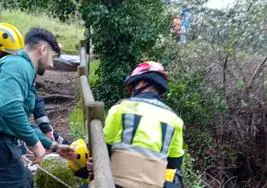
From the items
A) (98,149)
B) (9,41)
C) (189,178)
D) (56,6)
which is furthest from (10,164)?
(56,6)

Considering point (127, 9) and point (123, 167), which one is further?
point (127, 9)

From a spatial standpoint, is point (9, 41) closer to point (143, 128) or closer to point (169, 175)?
point (143, 128)

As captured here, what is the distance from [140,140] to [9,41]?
1.24 metres

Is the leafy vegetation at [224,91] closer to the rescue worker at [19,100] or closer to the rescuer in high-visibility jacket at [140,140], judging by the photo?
the rescue worker at [19,100]

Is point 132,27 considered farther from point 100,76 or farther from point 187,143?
point 187,143

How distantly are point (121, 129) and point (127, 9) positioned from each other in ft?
24.4

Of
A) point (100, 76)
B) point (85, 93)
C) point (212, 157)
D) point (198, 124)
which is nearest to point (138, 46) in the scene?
point (100, 76)

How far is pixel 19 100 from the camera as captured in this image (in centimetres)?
350

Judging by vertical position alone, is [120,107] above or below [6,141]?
above

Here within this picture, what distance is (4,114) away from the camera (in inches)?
138

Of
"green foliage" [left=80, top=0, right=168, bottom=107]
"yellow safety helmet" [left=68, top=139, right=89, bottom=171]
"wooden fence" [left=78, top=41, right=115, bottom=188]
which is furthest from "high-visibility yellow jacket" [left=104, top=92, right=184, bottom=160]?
"green foliage" [left=80, top=0, right=168, bottom=107]

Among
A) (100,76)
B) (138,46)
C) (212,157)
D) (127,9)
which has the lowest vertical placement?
(212,157)

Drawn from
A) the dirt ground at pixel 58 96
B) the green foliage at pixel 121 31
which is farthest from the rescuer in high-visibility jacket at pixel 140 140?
the green foliage at pixel 121 31

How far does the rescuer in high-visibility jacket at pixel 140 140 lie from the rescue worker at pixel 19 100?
57 centimetres
